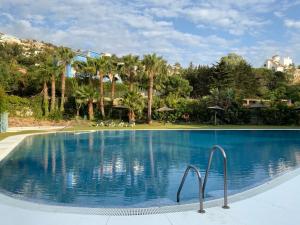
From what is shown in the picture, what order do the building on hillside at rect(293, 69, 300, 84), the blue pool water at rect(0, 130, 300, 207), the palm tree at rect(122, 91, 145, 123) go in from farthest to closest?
the building on hillside at rect(293, 69, 300, 84) < the palm tree at rect(122, 91, 145, 123) < the blue pool water at rect(0, 130, 300, 207)

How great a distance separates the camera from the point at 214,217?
578 centimetres

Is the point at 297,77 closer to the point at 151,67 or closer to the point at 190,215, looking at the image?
the point at 151,67

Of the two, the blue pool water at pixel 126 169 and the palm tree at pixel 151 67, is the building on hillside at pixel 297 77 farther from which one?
the blue pool water at pixel 126 169

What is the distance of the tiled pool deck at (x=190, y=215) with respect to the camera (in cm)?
562

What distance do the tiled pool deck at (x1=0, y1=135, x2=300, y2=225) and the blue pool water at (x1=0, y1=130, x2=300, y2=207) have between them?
1.94 metres

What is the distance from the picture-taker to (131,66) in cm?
3691

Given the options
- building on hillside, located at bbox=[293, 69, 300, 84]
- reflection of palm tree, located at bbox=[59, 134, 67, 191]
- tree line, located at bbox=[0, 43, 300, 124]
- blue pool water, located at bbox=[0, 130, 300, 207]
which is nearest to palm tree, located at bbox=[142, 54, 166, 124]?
tree line, located at bbox=[0, 43, 300, 124]

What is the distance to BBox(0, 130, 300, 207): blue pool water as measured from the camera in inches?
367

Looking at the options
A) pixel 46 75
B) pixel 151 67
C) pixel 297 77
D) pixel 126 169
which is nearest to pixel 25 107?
pixel 46 75

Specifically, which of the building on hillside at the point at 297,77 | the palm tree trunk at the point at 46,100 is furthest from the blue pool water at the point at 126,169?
the building on hillside at the point at 297,77

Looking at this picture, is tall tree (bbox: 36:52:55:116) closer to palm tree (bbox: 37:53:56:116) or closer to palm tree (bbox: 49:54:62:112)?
palm tree (bbox: 37:53:56:116)

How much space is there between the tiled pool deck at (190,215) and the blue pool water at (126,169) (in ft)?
6.37

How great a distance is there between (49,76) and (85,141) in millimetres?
14834

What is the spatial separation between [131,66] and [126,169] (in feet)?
81.8
